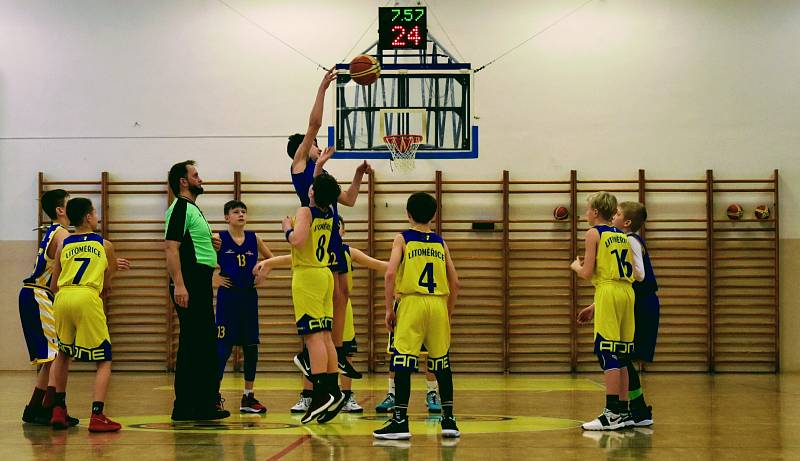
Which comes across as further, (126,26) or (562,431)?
(126,26)

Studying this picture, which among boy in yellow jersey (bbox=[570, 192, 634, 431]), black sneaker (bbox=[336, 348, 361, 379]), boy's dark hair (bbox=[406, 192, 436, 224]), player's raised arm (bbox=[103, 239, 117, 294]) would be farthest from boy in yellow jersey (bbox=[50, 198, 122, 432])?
boy in yellow jersey (bbox=[570, 192, 634, 431])

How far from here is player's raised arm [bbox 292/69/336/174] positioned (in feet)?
20.9

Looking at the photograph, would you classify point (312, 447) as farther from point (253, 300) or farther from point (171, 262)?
point (253, 300)

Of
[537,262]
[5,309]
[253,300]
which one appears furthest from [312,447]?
[5,309]

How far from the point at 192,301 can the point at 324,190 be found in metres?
1.20

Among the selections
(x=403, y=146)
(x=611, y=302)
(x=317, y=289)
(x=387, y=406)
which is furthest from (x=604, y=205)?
(x=403, y=146)

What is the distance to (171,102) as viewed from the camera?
12.8 metres

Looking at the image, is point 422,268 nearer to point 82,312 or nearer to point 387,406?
point 387,406

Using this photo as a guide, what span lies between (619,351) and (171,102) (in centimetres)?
833

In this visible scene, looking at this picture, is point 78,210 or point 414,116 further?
point 414,116

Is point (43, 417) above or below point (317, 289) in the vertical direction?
below

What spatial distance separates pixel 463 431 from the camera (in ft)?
19.9

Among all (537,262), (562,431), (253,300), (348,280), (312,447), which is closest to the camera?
(312,447)

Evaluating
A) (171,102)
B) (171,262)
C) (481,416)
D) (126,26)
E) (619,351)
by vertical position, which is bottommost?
(481,416)
